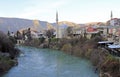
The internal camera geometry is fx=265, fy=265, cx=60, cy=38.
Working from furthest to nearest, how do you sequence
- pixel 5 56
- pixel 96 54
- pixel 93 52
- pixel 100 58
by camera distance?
pixel 93 52 < pixel 96 54 < pixel 5 56 < pixel 100 58

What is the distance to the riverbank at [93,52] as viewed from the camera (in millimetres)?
12125

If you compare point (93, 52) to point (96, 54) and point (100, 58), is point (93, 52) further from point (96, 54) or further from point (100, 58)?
point (100, 58)

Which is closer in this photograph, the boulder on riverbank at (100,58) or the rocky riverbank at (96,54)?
the boulder on riverbank at (100,58)

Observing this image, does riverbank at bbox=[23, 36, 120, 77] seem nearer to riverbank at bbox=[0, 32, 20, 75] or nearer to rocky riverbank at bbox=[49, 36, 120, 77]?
rocky riverbank at bbox=[49, 36, 120, 77]

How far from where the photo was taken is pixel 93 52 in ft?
63.6

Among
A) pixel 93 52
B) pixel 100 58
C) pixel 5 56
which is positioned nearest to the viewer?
pixel 100 58

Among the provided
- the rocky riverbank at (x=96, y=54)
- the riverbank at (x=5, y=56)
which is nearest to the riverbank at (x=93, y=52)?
the rocky riverbank at (x=96, y=54)

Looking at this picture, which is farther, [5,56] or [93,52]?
[93,52]

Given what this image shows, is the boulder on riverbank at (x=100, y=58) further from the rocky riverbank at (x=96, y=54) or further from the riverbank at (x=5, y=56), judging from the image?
the riverbank at (x=5, y=56)

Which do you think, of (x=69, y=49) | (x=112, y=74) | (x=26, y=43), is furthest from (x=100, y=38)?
(x=26, y=43)

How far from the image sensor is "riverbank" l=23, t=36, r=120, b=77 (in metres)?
12.1

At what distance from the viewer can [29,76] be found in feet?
43.3

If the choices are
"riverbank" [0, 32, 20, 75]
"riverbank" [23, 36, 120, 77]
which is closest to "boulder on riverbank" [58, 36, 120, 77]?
"riverbank" [23, 36, 120, 77]

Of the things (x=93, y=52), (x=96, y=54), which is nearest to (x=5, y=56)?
(x=96, y=54)
